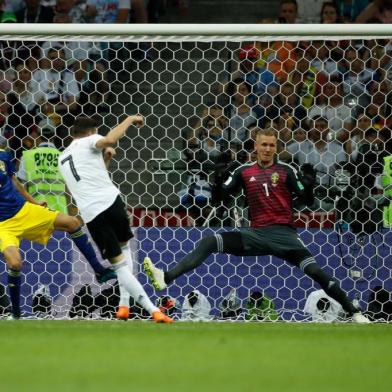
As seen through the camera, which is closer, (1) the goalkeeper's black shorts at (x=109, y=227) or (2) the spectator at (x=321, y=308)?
(1) the goalkeeper's black shorts at (x=109, y=227)

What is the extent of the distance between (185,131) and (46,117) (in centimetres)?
130

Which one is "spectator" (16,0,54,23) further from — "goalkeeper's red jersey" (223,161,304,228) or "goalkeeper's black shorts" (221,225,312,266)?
"goalkeeper's black shorts" (221,225,312,266)

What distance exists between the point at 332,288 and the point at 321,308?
1.23 meters

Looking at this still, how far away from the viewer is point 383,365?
752cm

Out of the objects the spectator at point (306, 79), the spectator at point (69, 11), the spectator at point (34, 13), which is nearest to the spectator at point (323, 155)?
the spectator at point (306, 79)

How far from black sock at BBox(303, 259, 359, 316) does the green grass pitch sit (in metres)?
0.60

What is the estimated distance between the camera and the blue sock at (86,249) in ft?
36.0

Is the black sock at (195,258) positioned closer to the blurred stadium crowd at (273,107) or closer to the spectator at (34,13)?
the blurred stadium crowd at (273,107)

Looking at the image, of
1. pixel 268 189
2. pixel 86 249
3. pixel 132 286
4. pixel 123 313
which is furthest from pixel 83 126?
pixel 268 189

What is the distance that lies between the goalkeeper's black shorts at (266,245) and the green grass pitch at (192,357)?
3.04ft

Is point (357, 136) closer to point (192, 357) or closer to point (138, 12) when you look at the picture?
point (192, 357)

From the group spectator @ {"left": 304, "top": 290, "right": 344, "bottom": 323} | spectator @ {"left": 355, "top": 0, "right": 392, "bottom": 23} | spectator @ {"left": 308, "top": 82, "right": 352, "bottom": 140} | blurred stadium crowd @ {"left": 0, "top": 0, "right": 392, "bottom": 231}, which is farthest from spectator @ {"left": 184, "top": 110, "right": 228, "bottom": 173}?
spectator @ {"left": 355, "top": 0, "right": 392, "bottom": 23}

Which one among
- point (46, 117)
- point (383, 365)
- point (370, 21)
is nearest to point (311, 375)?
point (383, 365)

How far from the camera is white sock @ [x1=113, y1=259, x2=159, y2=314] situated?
10.2 m
